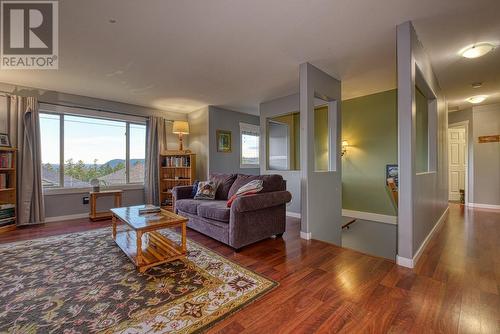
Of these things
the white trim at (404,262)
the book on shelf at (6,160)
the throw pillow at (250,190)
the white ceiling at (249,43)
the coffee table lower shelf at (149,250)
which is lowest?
the white trim at (404,262)

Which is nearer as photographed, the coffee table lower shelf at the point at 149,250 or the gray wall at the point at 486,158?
the coffee table lower shelf at the point at 149,250

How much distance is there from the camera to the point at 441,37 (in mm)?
2535

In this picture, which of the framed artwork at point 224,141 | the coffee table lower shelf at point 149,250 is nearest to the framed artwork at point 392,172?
the framed artwork at point 224,141

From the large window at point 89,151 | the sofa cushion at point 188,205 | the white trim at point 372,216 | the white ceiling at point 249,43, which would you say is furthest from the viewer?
the white trim at point 372,216

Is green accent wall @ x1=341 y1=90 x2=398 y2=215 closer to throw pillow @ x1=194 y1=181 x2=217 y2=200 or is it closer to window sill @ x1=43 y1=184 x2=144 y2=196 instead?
throw pillow @ x1=194 y1=181 x2=217 y2=200

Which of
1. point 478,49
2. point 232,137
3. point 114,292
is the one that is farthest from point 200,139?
point 478,49

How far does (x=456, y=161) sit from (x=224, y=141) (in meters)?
6.67

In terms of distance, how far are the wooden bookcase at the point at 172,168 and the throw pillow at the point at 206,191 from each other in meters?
1.41

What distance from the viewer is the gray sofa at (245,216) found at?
105 inches

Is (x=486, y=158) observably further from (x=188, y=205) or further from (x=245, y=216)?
(x=188, y=205)

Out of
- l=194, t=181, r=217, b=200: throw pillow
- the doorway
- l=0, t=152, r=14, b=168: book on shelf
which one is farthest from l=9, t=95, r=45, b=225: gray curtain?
the doorway

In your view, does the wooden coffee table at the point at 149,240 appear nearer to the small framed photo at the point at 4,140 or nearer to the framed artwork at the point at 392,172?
the small framed photo at the point at 4,140

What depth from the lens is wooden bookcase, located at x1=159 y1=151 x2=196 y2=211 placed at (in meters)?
5.23

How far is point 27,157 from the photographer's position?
151 inches
